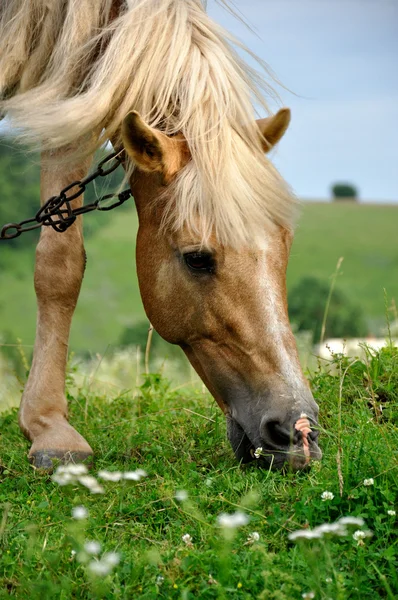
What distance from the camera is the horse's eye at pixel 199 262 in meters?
3.21

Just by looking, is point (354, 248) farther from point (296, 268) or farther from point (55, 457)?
point (55, 457)

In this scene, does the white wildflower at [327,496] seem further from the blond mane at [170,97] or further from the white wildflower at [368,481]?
the blond mane at [170,97]

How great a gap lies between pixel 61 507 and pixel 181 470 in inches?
23.6

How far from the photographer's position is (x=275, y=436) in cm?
301

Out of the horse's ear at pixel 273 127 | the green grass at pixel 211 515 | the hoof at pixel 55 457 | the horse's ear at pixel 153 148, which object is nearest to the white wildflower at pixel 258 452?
the green grass at pixel 211 515

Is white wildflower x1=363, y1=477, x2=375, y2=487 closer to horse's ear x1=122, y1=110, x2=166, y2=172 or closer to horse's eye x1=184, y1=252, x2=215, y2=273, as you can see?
horse's eye x1=184, y1=252, x2=215, y2=273

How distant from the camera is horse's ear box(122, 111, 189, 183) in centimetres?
327

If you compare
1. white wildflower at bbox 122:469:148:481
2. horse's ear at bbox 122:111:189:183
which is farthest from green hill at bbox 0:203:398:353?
white wildflower at bbox 122:469:148:481

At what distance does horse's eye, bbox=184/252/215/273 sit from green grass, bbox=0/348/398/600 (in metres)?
0.79

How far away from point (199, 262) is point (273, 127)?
901 mm

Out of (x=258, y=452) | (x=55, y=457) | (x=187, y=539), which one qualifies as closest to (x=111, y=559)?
(x=187, y=539)

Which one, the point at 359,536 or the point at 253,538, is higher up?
the point at 359,536

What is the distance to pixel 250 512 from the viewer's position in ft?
9.16

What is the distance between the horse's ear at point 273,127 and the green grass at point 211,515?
133 centimetres
